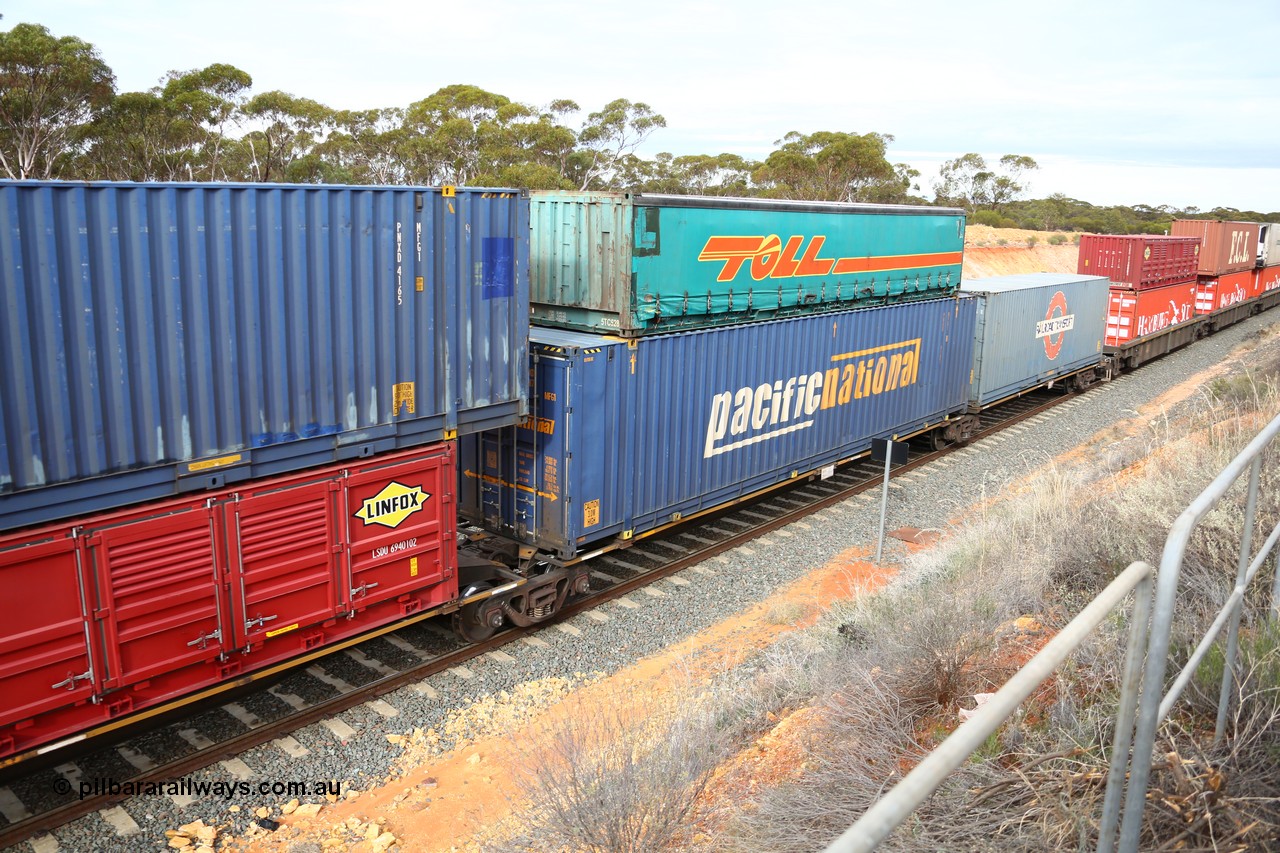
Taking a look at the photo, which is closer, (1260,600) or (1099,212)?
(1260,600)

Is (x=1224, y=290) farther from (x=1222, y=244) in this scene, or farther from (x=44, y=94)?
(x=44, y=94)

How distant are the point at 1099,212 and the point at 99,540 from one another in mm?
116362

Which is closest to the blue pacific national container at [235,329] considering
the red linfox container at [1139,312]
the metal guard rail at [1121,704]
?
the metal guard rail at [1121,704]

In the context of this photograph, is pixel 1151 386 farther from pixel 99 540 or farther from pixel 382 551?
pixel 99 540

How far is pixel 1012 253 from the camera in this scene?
59.7 m

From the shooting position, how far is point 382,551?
8.20 meters

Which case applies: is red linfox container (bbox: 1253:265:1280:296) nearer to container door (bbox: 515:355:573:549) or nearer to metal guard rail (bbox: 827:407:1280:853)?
container door (bbox: 515:355:573:549)

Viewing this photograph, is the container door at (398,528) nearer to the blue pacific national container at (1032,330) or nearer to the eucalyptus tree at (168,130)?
the blue pacific national container at (1032,330)

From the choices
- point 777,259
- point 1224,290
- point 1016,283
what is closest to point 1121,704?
point 777,259

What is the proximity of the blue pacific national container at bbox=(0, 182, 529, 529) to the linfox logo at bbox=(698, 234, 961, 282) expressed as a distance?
3241 mm

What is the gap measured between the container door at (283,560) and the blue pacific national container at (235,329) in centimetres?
31

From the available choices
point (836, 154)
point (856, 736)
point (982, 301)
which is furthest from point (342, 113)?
point (856, 736)

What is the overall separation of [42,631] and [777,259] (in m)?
9.37

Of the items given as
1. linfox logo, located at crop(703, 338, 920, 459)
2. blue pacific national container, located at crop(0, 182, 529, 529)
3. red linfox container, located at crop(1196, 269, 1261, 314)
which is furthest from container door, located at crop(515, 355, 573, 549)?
red linfox container, located at crop(1196, 269, 1261, 314)
